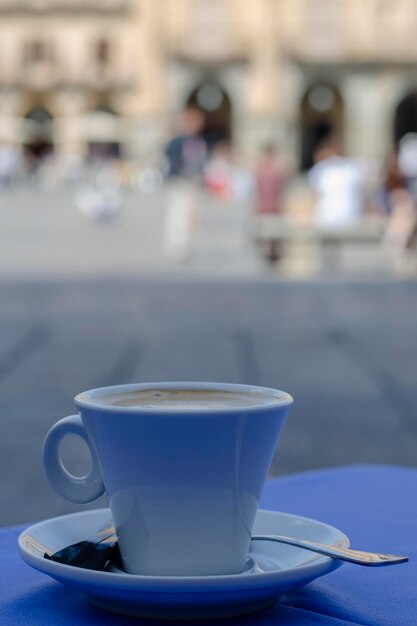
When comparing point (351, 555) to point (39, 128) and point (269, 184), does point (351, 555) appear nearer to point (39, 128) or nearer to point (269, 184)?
point (269, 184)

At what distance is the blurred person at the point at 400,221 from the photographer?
11.8m

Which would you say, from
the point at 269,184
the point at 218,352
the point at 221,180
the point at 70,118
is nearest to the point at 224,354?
the point at 218,352

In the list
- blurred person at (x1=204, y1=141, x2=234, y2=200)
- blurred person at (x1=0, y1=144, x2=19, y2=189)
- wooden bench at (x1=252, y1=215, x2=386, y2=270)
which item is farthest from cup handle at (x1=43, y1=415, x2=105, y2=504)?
blurred person at (x1=0, y1=144, x2=19, y2=189)

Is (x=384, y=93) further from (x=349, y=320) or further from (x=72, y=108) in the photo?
(x=349, y=320)

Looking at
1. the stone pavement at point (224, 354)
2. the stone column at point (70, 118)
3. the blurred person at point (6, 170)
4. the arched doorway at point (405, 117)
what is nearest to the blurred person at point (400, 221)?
the stone pavement at point (224, 354)

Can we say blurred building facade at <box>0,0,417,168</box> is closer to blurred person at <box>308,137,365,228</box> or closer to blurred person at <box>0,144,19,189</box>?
blurred person at <box>0,144,19,189</box>

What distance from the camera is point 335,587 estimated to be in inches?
35.0

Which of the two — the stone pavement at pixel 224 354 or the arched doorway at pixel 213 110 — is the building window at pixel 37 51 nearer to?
the arched doorway at pixel 213 110

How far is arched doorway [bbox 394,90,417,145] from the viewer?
4928cm

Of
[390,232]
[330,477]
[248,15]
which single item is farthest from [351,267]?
[248,15]

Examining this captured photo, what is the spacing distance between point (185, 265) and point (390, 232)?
200 centimetres

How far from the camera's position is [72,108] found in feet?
152

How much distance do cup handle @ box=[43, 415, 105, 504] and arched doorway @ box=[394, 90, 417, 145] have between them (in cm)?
4883

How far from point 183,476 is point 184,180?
1164 centimetres
